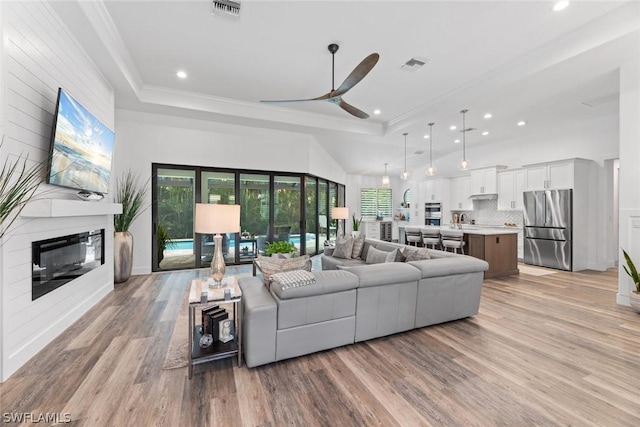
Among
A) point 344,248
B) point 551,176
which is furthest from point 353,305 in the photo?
point 551,176

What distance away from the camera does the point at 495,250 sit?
5.15 m

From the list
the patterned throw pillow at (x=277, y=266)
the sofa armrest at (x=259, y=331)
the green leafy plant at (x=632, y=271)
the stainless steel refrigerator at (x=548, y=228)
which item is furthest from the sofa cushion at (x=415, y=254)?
the stainless steel refrigerator at (x=548, y=228)

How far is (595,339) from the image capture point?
8.79ft

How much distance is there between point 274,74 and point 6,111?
2948 mm

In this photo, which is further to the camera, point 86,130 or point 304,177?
point 304,177

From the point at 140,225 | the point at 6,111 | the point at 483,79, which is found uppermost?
the point at 483,79

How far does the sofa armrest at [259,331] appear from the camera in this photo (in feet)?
7.00

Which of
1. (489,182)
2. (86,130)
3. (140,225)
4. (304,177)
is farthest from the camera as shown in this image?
(489,182)

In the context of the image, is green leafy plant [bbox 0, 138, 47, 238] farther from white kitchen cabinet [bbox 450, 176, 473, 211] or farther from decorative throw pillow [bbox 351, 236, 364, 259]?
white kitchen cabinet [bbox 450, 176, 473, 211]

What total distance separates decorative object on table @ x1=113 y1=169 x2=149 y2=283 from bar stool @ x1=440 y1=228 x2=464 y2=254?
5906 millimetres

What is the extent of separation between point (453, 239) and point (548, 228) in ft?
8.11

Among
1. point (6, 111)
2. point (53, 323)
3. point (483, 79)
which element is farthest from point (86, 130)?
point (483, 79)

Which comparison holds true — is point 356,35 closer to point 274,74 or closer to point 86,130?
point 274,74

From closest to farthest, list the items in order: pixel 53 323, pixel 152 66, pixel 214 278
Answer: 1. pixel 214 278
2. pixel 53 323
3. pixel 152 66
